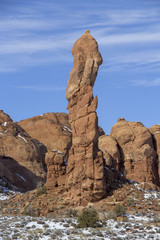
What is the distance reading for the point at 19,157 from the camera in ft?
261

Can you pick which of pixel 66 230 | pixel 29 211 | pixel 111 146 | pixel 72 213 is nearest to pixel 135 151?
pixel 111 146

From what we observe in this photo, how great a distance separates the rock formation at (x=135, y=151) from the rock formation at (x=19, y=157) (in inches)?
558

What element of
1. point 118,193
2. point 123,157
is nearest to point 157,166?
point 123,157

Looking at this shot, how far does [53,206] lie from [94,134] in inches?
269

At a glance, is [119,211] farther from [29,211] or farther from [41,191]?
[41,191]

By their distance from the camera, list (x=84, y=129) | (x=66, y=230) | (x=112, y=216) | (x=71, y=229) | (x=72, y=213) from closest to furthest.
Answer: (x=66, y=230), (x=71, y=229), (x=112, y=216), (x=72, y=213), (x=84, y=129)

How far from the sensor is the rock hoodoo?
4325 centimetres

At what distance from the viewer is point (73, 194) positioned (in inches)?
1711

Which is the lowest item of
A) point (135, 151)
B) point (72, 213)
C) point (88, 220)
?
point (88, 220)

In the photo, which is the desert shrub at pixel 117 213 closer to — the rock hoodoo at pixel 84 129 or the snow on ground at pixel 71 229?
the snow on ground at pixel 71 229

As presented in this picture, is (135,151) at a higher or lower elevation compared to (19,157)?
lower

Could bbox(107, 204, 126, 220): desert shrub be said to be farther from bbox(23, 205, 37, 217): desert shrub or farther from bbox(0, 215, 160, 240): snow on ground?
bbox(23, 205, 37, 217): desert shrub

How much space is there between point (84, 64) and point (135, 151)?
22.0 m

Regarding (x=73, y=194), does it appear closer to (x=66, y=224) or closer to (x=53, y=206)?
(x=53, y=206)
